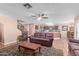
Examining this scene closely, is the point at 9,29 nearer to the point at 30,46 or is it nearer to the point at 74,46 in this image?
the point at 30,46

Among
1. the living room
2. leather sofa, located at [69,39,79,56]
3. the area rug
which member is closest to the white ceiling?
the living room

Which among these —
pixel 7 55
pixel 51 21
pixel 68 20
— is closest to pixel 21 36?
pixel 7 55

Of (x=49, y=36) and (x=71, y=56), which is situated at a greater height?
(x=49, y=36)

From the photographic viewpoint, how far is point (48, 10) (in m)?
2.49

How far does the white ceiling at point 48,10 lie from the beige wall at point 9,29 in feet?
0.32

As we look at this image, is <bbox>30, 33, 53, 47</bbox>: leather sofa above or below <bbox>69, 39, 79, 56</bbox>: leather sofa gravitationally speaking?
above

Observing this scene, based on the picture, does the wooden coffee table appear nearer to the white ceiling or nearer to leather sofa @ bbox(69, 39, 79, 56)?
the white ceiling

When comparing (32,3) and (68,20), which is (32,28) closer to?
(32,3)

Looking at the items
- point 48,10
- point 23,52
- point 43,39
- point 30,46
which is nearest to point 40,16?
point 48,10

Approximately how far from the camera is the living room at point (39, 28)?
248 cm

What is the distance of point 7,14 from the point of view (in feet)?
8.20

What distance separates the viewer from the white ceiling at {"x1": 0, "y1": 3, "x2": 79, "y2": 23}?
2.46 metres

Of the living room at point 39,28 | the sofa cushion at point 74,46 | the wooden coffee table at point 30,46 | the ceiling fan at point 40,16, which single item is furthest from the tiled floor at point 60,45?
the ceiling fan at point 40,16

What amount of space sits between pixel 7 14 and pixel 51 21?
841 mm
